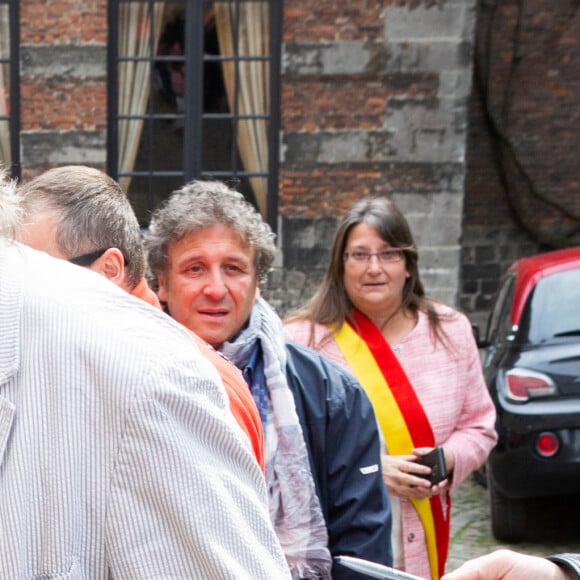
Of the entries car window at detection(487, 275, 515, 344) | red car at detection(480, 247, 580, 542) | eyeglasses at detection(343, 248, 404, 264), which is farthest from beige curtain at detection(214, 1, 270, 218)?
eyeglasses at detection(343, 248, 404, 264)

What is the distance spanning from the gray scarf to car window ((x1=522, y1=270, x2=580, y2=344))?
3983 mm

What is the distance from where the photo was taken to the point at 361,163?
1097cm

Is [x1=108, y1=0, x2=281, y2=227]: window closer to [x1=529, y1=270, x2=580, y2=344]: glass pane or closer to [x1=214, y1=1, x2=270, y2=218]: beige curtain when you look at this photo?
[x1=214, y1=1, x2=270, y2=218]: beige curtain

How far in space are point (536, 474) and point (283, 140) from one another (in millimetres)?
5437

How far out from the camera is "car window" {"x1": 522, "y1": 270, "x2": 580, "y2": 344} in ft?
22.1

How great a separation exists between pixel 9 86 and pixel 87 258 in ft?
29.9

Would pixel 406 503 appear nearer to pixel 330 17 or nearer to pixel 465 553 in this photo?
pixel 465 553

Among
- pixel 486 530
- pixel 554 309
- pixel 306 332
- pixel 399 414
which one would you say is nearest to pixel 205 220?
pixel 306 332

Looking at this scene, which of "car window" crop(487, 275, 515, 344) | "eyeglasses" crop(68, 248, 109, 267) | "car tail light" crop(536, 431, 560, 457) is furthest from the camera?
"car window" crop(487, 275, 515, 344)

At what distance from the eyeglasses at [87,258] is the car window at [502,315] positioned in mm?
4858

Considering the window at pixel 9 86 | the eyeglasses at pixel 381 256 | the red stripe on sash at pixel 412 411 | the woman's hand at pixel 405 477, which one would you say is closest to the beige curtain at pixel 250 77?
the window at pixel 9 86

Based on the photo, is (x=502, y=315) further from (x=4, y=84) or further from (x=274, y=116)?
(x=4, y=84)

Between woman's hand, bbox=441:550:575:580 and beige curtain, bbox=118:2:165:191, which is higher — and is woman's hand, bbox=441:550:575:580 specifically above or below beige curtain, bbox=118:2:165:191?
below

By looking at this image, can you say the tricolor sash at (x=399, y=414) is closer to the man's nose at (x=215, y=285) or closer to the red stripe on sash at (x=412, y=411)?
the red stripe on sash at (x=412, y=411)
